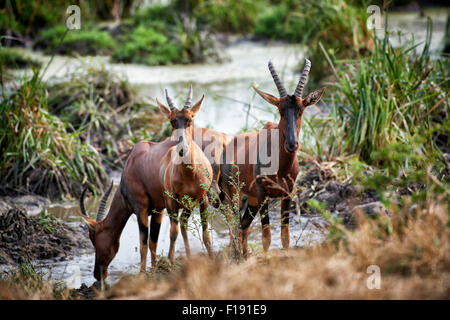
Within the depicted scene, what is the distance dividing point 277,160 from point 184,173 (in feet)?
2.76

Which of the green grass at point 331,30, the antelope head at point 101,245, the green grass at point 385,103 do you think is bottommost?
the antelope head at point 101,245

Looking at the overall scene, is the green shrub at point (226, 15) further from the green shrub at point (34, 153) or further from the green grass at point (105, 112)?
the green shrub at point (34, 153)

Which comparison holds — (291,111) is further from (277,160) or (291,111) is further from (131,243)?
(131,243)

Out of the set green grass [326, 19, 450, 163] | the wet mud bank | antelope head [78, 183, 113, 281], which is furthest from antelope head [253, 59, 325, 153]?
the wet mud bank

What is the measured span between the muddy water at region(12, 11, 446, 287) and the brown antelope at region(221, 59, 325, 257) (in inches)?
8.4

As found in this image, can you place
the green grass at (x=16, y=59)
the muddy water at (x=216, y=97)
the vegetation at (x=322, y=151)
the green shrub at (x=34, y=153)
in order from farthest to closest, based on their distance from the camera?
the green grass at (x=16, y=59), the green shrub at (x=34, y=153), the muddy water at (x=216, y=97), the vegetation at (x=322, y=151)

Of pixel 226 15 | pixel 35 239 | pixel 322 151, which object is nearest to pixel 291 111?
pixel 322 151

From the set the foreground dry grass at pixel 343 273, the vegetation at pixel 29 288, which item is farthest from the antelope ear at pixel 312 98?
the vegetation at pixel 29 288

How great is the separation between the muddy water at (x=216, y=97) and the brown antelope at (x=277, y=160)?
21 cm

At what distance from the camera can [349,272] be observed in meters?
4.01

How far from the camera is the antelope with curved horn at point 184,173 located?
5.26m

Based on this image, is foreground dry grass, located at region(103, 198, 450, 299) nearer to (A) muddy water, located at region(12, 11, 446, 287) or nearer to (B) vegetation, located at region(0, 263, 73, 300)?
(B) vegetation, located at region(0, 263, 73, 300)
